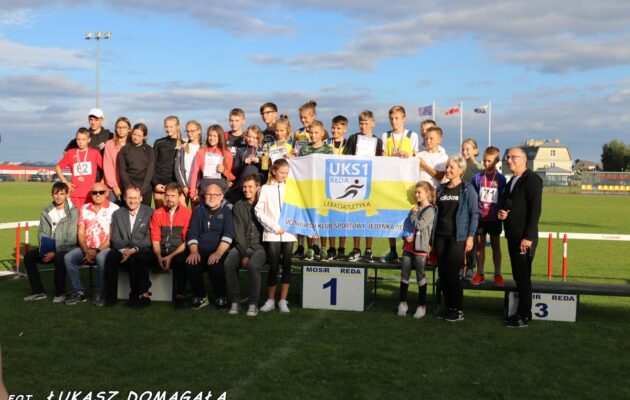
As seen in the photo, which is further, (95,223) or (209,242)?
(95,223)

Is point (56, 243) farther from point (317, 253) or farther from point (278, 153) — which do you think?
point (317, 253)

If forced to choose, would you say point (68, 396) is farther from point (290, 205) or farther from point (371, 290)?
point (371, 290)

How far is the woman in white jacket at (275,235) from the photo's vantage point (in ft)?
26.2

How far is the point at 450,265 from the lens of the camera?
24.5 feet

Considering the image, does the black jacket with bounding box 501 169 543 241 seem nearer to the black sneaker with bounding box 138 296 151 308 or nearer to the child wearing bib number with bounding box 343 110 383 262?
the child wearing bib number with bounding box 343 110 383 262

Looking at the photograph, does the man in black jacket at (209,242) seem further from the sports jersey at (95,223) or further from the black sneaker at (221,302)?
the sports jersey at (95,223)

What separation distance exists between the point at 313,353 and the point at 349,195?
2.83m

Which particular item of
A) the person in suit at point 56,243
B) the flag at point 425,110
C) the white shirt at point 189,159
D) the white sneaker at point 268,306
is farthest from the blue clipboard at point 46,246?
the flag at point 425,110

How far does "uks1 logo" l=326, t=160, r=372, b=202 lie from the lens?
830 centimetres

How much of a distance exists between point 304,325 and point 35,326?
2926mm

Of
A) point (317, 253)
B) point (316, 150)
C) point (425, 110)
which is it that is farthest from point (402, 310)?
point (425, 110)

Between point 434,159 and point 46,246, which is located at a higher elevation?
point 434,159

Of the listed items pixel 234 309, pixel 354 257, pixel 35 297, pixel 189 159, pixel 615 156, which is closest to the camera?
pixel 234 309

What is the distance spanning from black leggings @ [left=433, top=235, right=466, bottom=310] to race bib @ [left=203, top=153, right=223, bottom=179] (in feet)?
10.6
